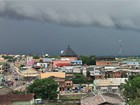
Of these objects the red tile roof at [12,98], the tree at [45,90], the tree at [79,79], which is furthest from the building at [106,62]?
the red tile roof at [12,98]

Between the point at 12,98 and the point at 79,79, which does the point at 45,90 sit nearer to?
the point at 12,98

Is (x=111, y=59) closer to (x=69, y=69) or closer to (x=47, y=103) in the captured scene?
(x=69, y=69)

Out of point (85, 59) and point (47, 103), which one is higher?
point (85, 59)

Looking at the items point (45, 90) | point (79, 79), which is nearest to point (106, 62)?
point (79, 79)

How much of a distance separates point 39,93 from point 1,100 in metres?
7.76

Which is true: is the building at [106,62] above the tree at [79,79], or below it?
above

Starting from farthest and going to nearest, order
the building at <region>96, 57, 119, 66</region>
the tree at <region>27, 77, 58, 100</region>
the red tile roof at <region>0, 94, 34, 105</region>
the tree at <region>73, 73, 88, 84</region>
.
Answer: the building at <region>96, 57, 119, 66</region> < the tree at <region>73, 73, 88, 84</region> < the tree at <region>27, 77, 58, 100</region> < the red tile roof at <region>0, 94, 34, 105</region>

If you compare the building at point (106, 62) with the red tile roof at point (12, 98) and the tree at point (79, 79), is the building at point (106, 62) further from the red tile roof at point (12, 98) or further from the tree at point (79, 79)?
the red tile roof at point (12, 98)

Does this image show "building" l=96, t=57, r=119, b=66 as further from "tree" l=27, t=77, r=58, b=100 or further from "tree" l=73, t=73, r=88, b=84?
"tree" l=27, t=77, r=58, b=100

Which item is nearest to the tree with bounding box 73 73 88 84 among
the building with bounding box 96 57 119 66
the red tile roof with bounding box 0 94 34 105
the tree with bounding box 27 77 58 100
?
the tree with bounding box 27 77 58 100

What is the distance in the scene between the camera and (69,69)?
7412cm

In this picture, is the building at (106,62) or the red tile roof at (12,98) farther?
the building at (106,62)

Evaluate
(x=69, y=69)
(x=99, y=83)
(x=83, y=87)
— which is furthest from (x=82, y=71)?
(x=99, y=83)

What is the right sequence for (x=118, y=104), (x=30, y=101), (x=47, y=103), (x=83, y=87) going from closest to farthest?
(x=118, y=104) → (x=30, y=101) → (x=47, y=103) → (x=83, y=87)
